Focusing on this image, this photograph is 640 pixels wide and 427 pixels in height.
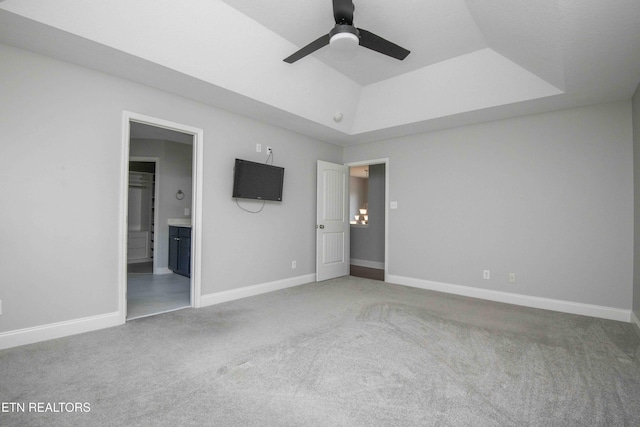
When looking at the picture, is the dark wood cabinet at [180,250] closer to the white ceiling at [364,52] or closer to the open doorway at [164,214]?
the open doorway at [164,214]

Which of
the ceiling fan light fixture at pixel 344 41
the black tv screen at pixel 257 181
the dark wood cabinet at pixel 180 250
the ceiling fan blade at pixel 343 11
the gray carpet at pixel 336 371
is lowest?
the gray carpet at pixel 336 371

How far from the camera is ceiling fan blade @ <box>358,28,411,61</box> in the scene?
254 cm

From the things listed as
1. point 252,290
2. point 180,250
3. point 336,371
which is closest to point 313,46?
point 336,371

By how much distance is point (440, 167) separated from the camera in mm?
4766

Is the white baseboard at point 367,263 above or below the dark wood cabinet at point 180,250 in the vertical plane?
below

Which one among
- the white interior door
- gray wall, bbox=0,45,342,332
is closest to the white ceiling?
gray wall, bbox=0,45,342,332

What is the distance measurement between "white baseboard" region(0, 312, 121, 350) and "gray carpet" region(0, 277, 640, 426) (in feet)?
0.29

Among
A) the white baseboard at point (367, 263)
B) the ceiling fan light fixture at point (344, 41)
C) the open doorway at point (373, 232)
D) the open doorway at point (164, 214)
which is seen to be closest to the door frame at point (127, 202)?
the open doorway at point (164, 214)

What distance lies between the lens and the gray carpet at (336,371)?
1.75 meters

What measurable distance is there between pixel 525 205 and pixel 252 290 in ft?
12.2

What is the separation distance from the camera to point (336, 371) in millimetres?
2234

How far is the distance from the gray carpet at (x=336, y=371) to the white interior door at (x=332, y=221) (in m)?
1.89

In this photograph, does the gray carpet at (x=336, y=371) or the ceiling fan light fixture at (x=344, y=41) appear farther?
the ceiling fan light fixture at (x=344, y=41)

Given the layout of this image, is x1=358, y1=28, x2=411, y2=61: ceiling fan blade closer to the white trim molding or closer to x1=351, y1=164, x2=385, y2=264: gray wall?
the white trim molding
